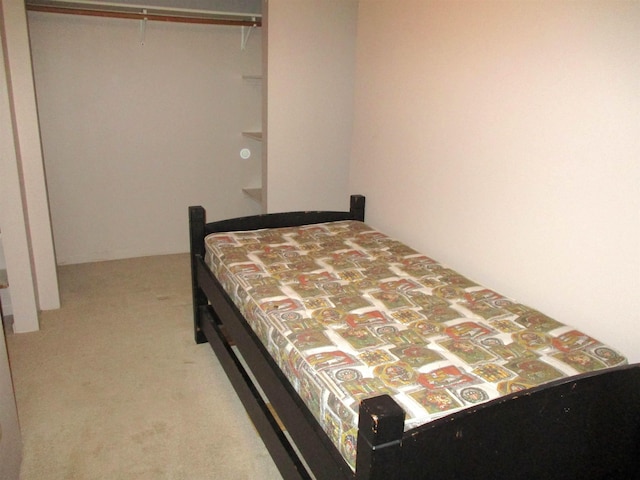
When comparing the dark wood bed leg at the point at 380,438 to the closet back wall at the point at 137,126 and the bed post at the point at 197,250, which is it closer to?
the bed post at the point at 197,250

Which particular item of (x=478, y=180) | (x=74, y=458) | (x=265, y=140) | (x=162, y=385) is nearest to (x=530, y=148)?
(x=478, y=180)

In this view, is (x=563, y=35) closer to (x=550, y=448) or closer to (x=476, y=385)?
(x=476, y=385)

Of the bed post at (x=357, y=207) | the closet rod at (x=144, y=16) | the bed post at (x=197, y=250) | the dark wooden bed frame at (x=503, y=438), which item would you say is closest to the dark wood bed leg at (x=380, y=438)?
the dark wooden bed frame at (x=503, y=438)

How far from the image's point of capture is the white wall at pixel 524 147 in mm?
1596

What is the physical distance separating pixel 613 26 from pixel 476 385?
4.13 ft

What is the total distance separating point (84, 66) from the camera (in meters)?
3.67

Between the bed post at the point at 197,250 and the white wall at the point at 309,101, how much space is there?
2.42 ft

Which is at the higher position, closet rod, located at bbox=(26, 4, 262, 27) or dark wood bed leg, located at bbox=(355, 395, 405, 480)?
closet rod, located at bbox=(26, 4, 262, 27)

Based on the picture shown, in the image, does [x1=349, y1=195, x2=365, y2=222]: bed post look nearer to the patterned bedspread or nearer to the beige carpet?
the patterned bedspread

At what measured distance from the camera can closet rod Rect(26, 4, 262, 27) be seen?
3.44 m

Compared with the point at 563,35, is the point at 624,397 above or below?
below

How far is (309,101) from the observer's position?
3.23 meters

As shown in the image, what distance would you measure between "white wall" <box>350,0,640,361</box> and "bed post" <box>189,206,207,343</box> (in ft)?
3.80

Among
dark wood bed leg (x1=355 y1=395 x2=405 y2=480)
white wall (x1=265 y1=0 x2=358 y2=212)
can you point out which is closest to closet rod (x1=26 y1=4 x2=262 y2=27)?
white wall (x1=265 y1=0 x2=358 y2=212)
